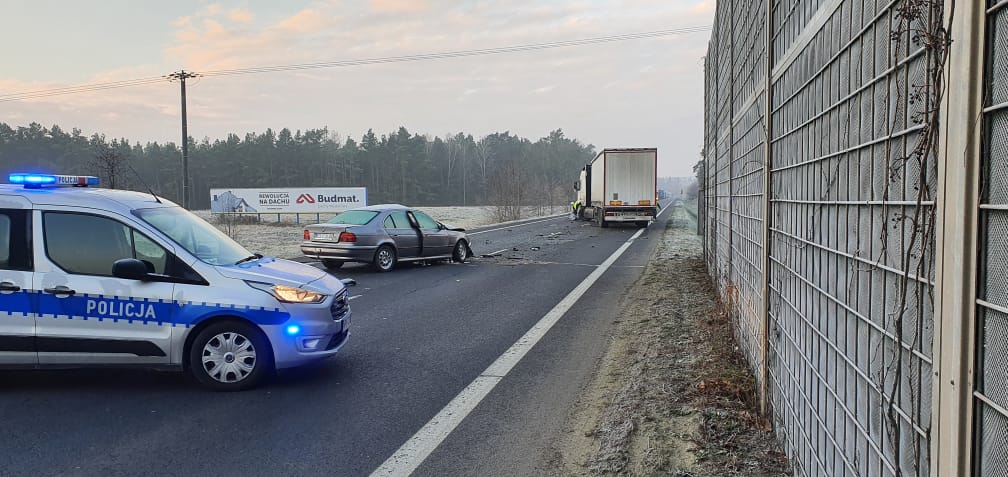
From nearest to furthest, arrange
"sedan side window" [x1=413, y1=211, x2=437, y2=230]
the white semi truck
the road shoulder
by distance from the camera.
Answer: the road shoulder
"sedan side window" [x1=413, y1=211, x2=437, y2=230]
the white semi truck

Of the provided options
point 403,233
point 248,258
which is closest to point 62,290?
point 248,258

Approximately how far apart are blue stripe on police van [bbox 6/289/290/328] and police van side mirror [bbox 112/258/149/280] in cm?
21

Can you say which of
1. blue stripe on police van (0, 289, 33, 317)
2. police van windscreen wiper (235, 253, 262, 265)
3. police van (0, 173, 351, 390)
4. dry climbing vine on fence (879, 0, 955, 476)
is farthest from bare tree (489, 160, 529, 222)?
dry climbing vine on fence (879, 0, 955, 476)

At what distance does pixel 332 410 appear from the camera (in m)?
5.47

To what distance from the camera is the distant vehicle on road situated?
49.2 feet

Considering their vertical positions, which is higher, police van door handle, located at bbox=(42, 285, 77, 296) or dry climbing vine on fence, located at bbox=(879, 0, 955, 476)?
dry climbing vine on fence, located at bbox=(879, 0, 955, 476)

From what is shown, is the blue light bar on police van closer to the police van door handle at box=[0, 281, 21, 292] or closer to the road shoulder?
the police van door handle at box=[0, 281, 21, 292]

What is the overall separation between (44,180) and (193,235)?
4.42 feet

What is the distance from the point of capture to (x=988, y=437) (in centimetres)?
161

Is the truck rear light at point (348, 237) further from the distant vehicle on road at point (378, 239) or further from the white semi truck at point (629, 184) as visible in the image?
the white semi truck at point (629, 184)

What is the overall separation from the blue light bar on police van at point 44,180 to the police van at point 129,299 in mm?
17

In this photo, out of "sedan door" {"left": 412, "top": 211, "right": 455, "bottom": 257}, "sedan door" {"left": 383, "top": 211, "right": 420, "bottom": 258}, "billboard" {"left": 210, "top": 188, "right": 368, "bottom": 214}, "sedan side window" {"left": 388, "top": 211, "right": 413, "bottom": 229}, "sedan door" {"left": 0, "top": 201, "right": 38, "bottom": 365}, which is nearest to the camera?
"sedan door" {"left": 0, "top": 201, "right": 38, "bottom": 365}

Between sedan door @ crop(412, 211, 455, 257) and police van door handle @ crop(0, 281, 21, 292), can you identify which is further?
sedan door @ crop(412, 211, 455, 257)

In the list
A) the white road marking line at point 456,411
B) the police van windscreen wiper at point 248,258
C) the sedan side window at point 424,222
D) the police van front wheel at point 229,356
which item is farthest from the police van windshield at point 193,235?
the sedan side window at point 424,222
